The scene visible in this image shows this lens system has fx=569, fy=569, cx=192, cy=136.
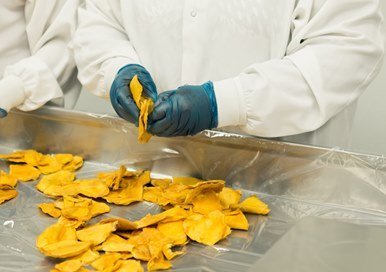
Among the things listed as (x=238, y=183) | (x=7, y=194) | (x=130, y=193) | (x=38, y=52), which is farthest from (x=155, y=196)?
(x=38, y=52)

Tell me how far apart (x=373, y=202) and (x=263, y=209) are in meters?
0.19

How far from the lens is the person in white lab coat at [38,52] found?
1211 millimetres

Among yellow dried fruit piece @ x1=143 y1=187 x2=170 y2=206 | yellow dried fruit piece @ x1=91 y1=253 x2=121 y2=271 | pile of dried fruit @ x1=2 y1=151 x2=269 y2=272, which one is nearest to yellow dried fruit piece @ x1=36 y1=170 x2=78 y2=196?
pile of dried fruit @ x1=2 y1=151 x2=269 y2=272

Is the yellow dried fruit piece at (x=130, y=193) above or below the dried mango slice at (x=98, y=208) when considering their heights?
above

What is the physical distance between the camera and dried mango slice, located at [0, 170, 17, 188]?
3.34 feet

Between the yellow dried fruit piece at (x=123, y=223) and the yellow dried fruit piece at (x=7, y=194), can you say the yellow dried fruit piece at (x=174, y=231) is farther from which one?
the yellow dried fruit piece at (x=7, y=194)

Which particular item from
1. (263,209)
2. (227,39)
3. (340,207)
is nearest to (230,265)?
(263,209)

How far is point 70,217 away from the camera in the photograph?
910mm

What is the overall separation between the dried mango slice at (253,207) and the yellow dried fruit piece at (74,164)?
362 millimetres

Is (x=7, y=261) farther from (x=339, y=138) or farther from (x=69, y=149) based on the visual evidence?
(x=339, y=138)

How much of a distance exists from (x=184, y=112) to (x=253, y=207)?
194 mm

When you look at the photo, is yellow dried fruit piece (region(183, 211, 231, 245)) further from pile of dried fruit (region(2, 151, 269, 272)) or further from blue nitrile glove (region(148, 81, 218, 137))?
blue nitrile glove (region(148, 81, 218, 137))

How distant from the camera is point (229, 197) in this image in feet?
3.15

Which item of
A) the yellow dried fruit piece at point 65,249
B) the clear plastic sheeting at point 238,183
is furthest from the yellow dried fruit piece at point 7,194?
the yellow dried fruit piece at point 65,249
